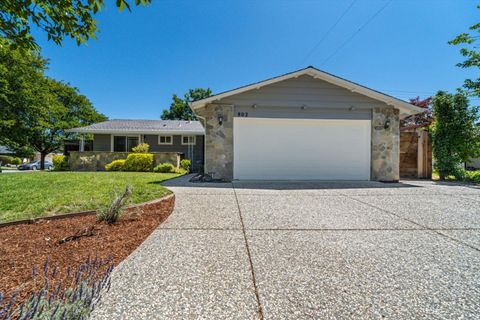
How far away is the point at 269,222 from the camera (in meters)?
Result: 3.53

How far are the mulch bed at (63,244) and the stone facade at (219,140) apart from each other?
3.84 m

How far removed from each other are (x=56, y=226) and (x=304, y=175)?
7212mm

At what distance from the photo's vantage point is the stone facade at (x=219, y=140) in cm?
766

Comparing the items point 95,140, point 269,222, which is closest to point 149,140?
point 95,140

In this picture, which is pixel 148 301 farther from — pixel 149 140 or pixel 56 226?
pixel 149 140

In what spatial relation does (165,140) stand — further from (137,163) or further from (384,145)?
(384,145)

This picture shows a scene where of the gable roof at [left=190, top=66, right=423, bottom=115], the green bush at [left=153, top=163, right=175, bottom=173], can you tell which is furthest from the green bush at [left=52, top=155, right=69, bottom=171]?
the gable roof at [left=190, top=66, right=423, bottom=115]

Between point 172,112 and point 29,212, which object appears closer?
point 29,212

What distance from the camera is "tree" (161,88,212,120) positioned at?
32.3 m

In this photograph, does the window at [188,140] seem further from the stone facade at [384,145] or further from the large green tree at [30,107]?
the large green tree at [30,107]

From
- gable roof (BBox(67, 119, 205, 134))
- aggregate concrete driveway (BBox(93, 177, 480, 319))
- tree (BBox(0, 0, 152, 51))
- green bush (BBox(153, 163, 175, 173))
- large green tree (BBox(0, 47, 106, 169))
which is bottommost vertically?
aggregate concrete driveway (BBox(93, 177, 480, 319))

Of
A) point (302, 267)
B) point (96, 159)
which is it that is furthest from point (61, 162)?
point (302, 267)

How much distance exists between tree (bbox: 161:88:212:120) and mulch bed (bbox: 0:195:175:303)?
97.7 feet

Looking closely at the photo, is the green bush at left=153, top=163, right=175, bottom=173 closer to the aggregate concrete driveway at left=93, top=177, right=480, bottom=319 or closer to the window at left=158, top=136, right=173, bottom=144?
the window at left=158, top=136, right=173, bottom=144
